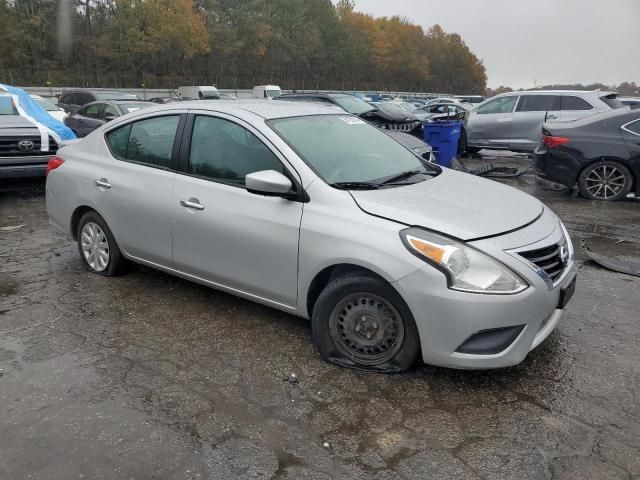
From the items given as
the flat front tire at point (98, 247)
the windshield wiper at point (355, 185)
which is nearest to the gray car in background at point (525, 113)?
the windshield wiper at point (355, 185)

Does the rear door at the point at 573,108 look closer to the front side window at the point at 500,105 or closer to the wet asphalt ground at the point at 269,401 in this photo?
the front side window at the point at 500,105

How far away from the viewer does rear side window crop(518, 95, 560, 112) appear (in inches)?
469

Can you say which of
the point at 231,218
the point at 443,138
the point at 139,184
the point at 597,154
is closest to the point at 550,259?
the point at 231,218

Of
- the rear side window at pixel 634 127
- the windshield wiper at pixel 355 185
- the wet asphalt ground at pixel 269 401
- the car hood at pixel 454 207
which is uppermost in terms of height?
the rear side window at pixel 634 127

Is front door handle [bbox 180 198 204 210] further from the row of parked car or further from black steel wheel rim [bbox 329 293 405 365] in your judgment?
the row of parked car

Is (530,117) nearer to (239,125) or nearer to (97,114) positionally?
(239,125)

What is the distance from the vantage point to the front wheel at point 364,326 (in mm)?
3080

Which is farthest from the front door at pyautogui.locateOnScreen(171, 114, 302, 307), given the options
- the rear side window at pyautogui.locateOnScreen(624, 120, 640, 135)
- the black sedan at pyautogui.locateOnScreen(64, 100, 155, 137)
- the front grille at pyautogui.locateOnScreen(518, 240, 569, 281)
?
the black sedan at pyautogui.locateOnScreen(64, 100, 155, 137)

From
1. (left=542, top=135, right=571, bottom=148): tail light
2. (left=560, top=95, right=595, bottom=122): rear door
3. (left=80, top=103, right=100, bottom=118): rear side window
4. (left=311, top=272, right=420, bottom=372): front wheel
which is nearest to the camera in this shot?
(left=311, top=272, right=420, bottom=372): front wheel

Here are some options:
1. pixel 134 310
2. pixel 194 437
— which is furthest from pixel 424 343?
pixel 134 310

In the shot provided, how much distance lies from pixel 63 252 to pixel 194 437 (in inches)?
148

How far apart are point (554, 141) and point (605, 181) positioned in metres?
0.97

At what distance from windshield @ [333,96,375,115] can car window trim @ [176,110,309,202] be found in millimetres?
8516

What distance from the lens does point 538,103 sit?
12.1 m
